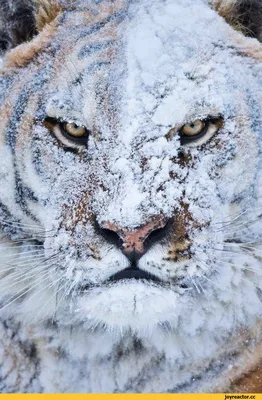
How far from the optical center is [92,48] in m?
2.00

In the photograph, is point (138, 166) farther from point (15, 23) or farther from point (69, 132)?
point (15, 23)

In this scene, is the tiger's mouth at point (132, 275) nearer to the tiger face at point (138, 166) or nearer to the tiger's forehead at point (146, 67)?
the tiger face at point (138, 166)

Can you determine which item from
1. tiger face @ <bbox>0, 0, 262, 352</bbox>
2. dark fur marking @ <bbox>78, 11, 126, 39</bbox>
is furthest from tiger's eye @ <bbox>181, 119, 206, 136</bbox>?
dark fur marking @ <bbox>78, 11, 126, 39</bbox>

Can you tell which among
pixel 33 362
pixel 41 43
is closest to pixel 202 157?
pixel 41 43

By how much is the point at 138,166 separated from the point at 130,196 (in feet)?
0.35

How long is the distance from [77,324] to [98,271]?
442mm

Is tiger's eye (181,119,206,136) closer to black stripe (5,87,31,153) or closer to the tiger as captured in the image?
the tiger

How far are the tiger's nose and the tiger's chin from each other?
127 mm

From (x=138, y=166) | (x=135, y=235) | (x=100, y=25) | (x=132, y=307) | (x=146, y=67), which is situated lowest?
(x=132, y=307)

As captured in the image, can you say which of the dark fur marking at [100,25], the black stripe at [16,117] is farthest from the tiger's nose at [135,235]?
the dark fur marking at [100,25]

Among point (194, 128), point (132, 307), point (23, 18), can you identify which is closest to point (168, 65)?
point (194, 128)

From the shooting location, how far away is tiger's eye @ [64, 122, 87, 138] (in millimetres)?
1960

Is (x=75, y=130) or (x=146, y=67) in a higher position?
(x=146, y=67)

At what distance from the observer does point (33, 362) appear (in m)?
2.18
